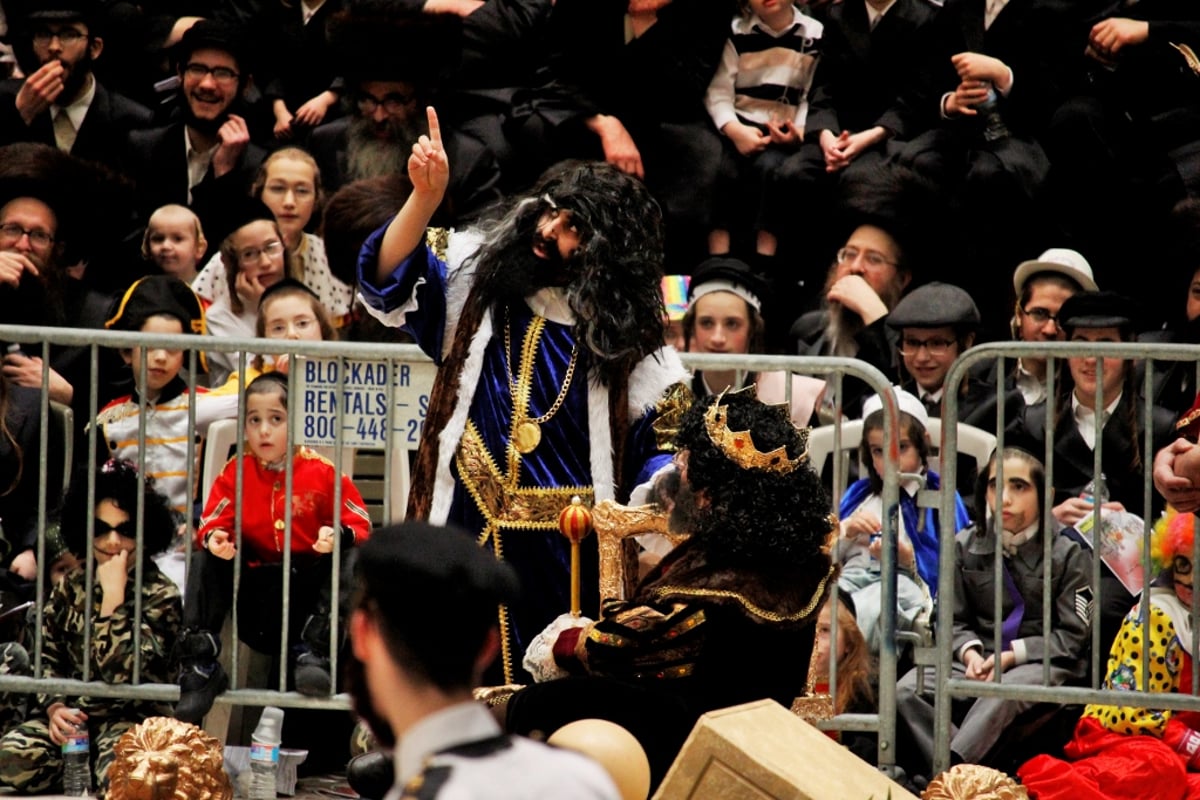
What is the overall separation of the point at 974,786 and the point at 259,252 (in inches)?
144

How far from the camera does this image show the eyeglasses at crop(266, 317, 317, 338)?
6816mm

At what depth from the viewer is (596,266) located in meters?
4.62

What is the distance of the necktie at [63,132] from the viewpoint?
26.9ft

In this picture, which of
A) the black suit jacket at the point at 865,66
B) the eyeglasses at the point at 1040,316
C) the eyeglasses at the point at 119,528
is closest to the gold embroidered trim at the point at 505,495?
the eyeglasses at the point at 119,528

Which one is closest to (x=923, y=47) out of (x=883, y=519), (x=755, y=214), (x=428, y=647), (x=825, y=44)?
(x=825, y=44)

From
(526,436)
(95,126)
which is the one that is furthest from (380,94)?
(526,436)

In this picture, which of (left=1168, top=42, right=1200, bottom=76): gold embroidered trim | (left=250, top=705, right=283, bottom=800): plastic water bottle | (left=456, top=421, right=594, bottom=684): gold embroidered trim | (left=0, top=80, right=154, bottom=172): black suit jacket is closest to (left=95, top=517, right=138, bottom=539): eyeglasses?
(left=250, top=705, right=283, bottom=800): plastic water bottle

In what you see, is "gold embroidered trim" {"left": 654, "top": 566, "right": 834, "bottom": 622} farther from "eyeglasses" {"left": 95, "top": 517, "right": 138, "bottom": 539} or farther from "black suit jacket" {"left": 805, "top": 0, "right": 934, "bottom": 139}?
"black suit jacket" {"left": 805, "top": 0, "right": 934, "bottom": 139}

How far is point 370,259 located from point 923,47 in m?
3.55

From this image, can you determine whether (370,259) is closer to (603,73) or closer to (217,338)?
(217,338)

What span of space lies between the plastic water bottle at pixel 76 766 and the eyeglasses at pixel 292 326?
69.2 inches

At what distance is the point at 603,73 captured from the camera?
7.63m

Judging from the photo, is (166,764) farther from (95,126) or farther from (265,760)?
(95,126)

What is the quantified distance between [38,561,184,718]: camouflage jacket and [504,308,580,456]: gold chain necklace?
150 centimetres
